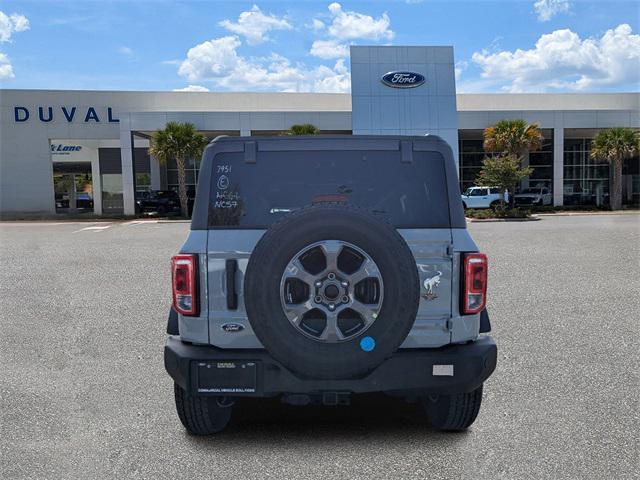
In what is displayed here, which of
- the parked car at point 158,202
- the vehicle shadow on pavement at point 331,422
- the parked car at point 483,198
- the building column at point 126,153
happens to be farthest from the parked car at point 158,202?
the vehicle shadow on pavement at point 331,422

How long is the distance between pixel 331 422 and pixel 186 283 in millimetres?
1546

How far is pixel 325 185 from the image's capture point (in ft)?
12.3

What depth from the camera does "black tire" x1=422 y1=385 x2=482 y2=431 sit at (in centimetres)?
387

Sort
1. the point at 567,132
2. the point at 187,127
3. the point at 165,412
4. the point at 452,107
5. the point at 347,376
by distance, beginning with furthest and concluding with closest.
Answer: the point at 567,132 < the point at 452,107 < the point at 187,127 < the point at 165,412 < the point at 347,376

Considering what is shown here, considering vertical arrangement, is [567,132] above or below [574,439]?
above

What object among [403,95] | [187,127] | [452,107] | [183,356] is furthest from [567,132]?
[183,356]

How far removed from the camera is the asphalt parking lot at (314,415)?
3498 millimetres

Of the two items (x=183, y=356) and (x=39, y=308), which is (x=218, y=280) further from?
(x=39, y=308)

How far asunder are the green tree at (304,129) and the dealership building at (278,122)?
2.52ft

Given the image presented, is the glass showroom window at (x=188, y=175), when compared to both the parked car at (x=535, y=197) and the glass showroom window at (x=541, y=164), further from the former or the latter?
the glass showroom window at (x=541, y=164)

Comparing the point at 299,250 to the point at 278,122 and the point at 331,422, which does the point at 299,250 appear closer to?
the point at 331,422

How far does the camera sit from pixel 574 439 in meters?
3.82

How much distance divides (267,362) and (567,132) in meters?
44.6

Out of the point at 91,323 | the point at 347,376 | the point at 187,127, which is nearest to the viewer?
the point at 347,376
